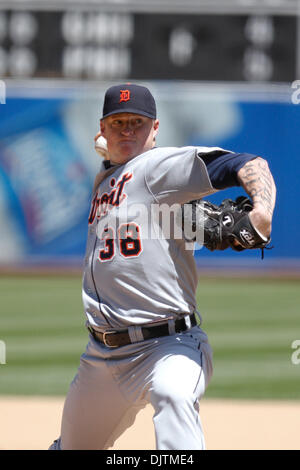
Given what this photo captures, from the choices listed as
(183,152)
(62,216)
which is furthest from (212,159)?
(62,216)

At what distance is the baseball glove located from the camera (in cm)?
272

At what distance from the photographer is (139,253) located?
10.1 feet

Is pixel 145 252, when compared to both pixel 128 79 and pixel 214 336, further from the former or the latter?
pixel 128 79

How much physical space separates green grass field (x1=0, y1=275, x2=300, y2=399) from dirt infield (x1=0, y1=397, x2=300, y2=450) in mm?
536

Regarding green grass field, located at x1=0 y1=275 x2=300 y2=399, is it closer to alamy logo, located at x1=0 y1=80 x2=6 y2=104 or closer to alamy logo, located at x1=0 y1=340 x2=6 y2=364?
alamy logo, located at x1=0 y1=340 x2=6 y2=364

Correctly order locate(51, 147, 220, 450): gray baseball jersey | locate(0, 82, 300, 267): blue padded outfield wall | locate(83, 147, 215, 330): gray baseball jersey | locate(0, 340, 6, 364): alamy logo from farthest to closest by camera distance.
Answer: locate(0, 82, 300, 267): blue padded outfield wall, locate(0, 340, 6, 364): alamy logo, locate(83, 147, 215, 330): gray baseball jersey, locate(51, 147, 220, 450): gray baseball jersey

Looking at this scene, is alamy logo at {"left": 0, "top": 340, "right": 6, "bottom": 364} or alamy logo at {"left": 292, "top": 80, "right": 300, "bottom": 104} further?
alamy logo at {"left": 292, "top": 80, "right": 300, "bottom": 104}

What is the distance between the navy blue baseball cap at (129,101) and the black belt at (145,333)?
2.63 ft

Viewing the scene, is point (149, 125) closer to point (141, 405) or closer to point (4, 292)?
point (141, 405)

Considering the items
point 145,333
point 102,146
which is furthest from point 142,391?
point 102,146

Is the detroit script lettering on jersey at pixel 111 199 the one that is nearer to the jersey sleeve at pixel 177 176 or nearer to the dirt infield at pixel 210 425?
the jersey sleeve at pixel 177 176

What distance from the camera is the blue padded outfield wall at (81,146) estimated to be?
47.1ft

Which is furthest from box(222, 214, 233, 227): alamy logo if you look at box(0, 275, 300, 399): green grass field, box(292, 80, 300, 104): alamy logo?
box(292, 80, 300, 104): alamy logo

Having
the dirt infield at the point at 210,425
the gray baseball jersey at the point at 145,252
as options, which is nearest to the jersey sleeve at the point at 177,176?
the gray baseball jersey at the point at 145,252
